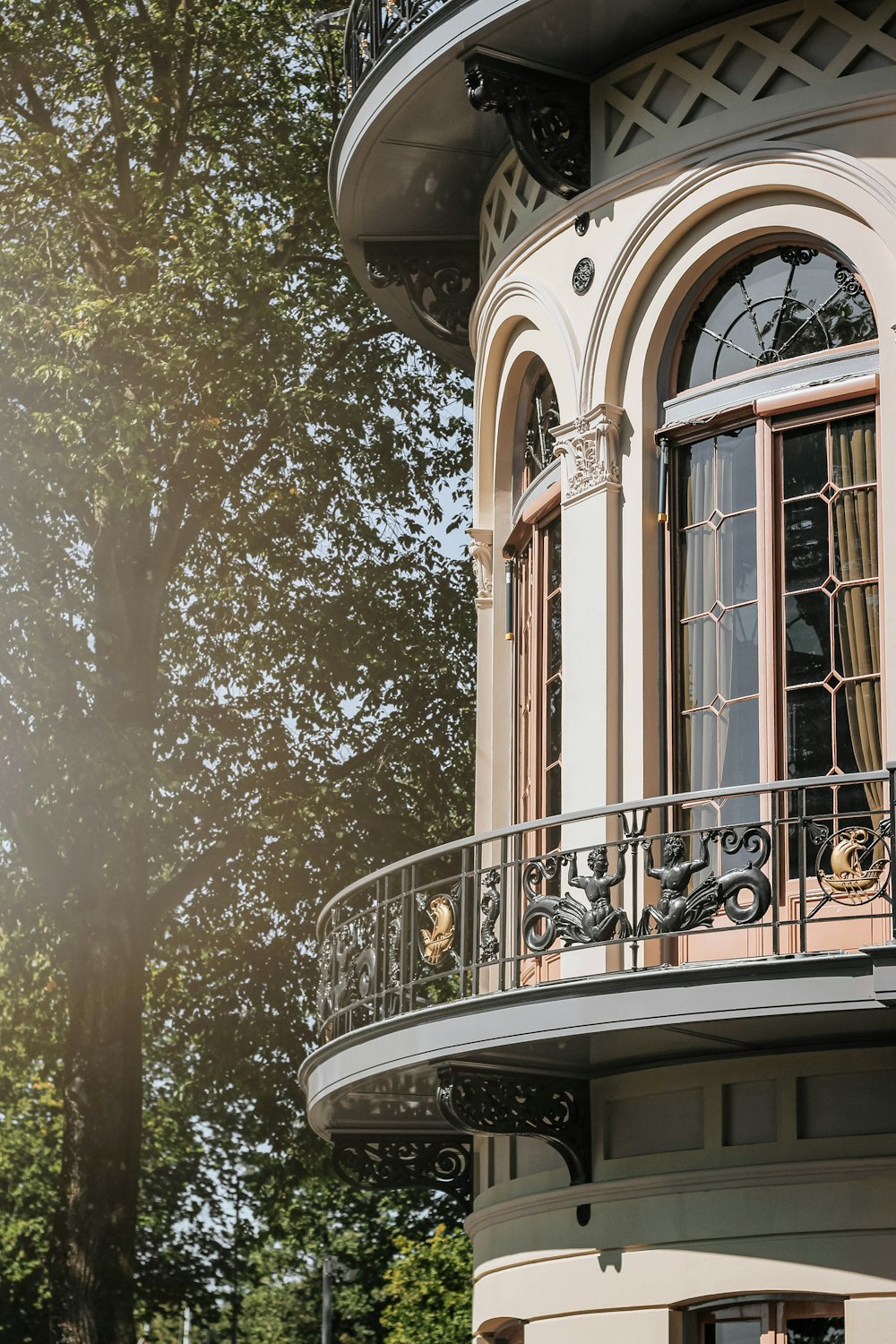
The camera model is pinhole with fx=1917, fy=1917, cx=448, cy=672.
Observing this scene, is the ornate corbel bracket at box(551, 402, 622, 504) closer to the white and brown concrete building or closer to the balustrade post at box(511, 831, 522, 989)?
the white and brown concrete building

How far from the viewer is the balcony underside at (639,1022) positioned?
8648mm

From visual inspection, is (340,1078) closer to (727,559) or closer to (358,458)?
(727,559)

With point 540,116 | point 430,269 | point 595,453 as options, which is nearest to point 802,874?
point 595,453

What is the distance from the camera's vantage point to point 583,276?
11805 mm

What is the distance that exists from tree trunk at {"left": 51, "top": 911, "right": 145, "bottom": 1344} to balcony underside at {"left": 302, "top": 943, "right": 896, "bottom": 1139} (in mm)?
8598

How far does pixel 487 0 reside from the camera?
37.6 feet

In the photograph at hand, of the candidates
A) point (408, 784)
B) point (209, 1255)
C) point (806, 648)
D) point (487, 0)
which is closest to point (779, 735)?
point (806, 648)

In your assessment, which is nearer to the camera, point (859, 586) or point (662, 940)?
point (859, 586)

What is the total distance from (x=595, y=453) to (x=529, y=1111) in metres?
3.83

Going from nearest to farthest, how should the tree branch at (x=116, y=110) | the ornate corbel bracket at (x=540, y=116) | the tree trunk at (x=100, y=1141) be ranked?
the ornate corbel bracket at (x=540, y=116)
the tree trunk at (x=100, y=1141)
the tree branch at (x=116, y=110)

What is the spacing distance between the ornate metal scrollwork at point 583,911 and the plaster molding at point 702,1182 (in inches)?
50.8

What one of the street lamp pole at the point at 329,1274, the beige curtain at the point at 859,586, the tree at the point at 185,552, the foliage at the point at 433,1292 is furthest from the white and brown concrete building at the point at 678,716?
the street lamp pole at the point at 329,1274

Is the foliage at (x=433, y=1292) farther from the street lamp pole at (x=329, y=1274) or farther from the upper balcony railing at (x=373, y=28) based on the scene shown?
the upper balcony railing at (x=373, y=28)

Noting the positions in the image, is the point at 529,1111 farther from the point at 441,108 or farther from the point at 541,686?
the point at 441,108
